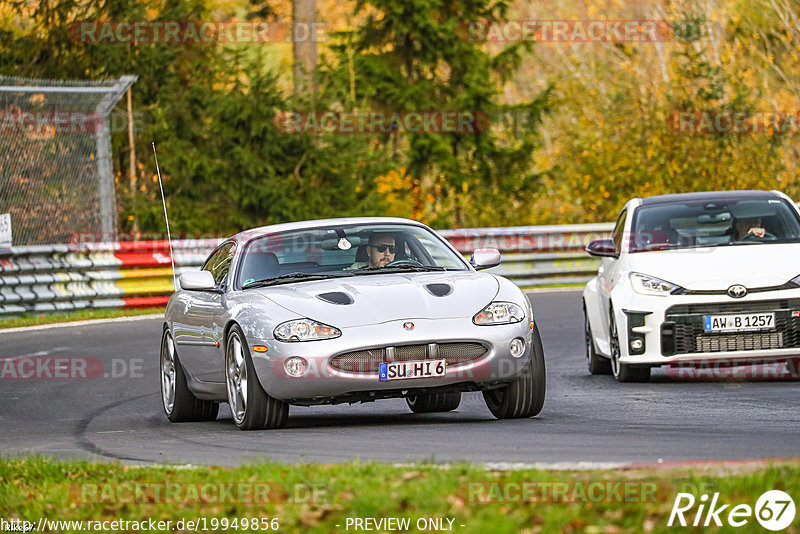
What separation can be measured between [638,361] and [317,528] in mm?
6735

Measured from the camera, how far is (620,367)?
42.0 feet

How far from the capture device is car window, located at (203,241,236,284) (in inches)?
441

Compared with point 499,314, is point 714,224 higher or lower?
lower

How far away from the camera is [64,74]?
99.8 ft

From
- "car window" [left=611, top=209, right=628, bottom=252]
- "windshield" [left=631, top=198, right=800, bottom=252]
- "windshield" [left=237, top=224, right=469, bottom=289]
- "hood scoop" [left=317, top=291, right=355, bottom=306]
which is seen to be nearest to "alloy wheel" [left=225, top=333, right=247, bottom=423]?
"windshield" [left=237, top=224, right=469, bottom=289]

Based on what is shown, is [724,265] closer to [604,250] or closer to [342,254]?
[604,250]

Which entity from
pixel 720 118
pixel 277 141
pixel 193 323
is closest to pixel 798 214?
pixel 193 323

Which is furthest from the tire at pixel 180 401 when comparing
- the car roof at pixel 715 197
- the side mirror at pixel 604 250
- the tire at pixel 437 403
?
the car roof at pixel 715 197

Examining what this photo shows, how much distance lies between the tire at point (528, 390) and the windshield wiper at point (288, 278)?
1425mm

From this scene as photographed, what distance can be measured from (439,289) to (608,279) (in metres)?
3.68

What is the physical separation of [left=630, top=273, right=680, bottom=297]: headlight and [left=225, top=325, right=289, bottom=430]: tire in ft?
12.2

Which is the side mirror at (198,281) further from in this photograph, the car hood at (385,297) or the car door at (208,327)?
the car hood at (385,297)

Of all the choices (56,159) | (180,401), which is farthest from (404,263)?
(56,159)

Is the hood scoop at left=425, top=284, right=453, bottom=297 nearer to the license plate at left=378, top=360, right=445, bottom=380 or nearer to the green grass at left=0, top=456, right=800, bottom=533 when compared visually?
the license plate at left=378, top=360, right=445, bottom=380
